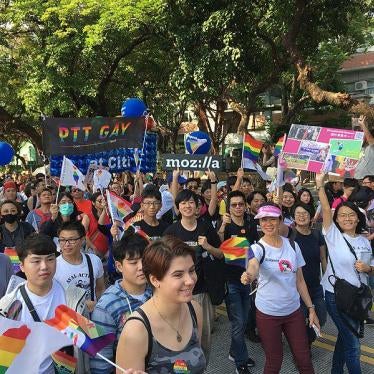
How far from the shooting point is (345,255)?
3.72 meters

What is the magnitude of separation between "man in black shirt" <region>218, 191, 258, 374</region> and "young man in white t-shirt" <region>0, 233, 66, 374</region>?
1873 millimetres

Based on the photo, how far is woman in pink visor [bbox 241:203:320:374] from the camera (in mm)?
3479

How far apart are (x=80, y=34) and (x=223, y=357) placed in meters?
12.4

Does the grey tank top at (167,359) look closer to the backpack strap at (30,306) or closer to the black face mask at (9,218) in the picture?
the backpack strap at (30,306)

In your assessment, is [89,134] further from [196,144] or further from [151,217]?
[151,217]

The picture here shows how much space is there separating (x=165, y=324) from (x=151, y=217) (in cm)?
252

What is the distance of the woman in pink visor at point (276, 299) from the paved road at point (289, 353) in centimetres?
89

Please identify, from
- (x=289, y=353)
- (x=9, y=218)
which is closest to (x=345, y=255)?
(x=289, y=353)

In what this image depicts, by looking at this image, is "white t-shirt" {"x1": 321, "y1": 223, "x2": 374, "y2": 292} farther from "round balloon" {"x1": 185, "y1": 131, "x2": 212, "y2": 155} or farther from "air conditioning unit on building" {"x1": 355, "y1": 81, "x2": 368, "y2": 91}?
"air conditioning unit on building" {"x1": 355, "y1": 81, "x2": 368, "y2": 91}

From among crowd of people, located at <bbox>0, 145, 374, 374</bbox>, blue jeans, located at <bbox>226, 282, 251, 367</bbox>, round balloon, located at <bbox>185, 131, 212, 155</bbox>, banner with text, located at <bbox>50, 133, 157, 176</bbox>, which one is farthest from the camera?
round balloon, located at <bbox>185, 131, 212, 155</bbox>

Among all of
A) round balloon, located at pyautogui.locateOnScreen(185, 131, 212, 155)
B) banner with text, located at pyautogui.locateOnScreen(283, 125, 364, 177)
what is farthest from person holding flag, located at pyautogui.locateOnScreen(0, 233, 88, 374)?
round balloon, located at pyautogui.locateOnScreen(185, 131, 212, 155)

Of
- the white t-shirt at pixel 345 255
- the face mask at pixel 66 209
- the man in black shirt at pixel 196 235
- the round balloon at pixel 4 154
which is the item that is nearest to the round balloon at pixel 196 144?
the face mask at pixel 66 209

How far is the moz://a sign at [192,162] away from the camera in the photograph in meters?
5.23

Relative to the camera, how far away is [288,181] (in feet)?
24.2
